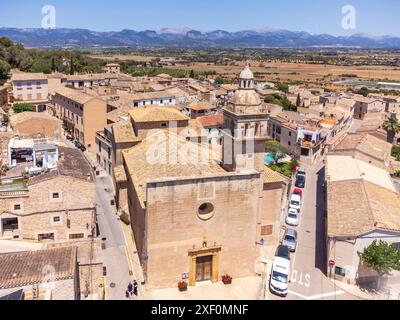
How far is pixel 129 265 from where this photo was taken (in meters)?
24.9

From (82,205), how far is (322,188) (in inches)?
1021

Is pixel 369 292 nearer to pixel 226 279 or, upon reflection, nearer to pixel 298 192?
pixel 226 279

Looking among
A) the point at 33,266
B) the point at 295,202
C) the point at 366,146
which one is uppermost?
the point at 366,146

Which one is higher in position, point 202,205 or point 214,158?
point 214,158

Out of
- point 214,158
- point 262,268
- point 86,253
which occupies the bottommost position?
point 262,268

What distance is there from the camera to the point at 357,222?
25.6m

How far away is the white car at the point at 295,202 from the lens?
34722mm

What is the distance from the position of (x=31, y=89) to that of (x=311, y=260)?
54045mm

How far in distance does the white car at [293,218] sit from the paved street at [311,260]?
49 centimetres

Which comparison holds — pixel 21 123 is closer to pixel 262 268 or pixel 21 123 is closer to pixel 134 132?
pixel 134 132

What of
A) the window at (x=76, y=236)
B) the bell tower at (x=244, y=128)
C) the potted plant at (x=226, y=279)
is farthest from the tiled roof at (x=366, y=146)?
the window at (x=76, y=236)

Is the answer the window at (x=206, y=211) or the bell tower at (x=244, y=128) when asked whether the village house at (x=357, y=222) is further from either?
the window at (x=206, y=211)

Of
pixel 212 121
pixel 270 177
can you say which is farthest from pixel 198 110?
pixel 270 177
